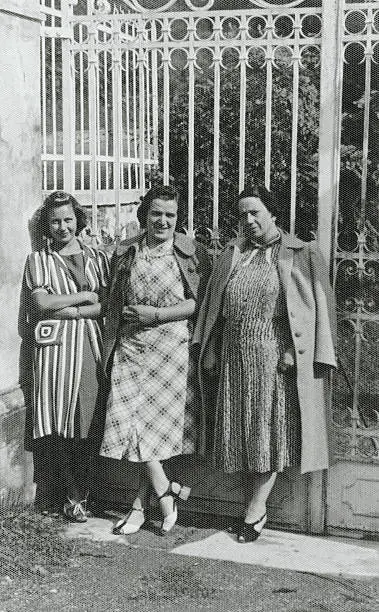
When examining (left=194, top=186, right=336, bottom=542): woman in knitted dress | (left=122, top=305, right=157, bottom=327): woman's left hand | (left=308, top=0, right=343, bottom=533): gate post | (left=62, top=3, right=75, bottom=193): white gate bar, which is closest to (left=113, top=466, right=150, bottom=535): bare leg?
(left=194, top=186, right=336, bottom=542): woman in knitted dress

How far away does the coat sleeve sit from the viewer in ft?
15.3

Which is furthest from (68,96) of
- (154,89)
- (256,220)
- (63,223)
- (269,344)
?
(269,344)

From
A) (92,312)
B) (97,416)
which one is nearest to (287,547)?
(97,416)

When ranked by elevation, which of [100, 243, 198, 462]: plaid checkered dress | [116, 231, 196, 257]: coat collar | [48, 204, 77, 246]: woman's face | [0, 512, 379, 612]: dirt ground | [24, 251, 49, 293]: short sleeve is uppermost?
[48, 204, 77, 246]: woman's face

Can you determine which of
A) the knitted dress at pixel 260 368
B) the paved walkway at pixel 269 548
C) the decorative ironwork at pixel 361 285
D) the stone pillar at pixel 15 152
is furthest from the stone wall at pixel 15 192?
the decorative ironwork at pixel 361 285

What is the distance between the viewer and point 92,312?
5047 millimetres

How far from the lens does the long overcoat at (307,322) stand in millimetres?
4656

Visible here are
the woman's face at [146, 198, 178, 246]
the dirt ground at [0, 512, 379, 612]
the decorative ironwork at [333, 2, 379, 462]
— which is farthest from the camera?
the woman's face at [146, 198, 178, 246]

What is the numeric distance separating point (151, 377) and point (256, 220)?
3.52 ft

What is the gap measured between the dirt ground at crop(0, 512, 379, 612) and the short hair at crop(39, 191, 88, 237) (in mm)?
1882

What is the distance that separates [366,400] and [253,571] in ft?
4.24

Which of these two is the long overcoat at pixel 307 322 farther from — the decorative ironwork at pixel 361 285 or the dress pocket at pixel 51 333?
the dress pocket at pixel 51 333

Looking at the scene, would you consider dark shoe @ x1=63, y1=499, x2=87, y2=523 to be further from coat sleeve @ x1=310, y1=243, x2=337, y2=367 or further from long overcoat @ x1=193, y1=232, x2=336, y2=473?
coat sleeve @ x1=310, y1=243, x2=337, y2=367

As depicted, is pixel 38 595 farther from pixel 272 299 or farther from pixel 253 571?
pixel 272 299
